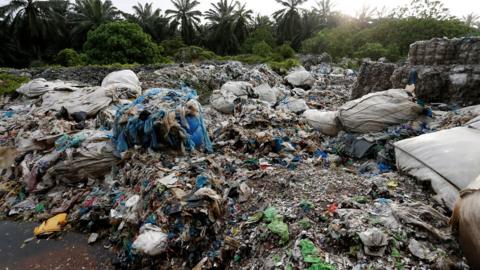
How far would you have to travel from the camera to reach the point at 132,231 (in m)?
2.27

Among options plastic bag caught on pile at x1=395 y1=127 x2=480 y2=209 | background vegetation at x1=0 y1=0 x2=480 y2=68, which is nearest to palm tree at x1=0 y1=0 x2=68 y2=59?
background vegetation at x1=0 y1=0 x2=480 y2=68

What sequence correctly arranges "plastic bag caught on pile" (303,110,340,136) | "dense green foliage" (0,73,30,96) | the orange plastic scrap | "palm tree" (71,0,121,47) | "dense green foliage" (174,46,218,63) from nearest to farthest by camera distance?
the orange plastic scrap < "plastic bag caught on pile" (303,110,340,136) < "dense green foliage" (0,73,30,96) < "dense green foliage" (174,46,218,63) < "palm tree" (71,0,121,47)

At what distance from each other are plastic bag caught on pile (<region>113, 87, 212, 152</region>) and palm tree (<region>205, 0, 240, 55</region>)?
59.7ft

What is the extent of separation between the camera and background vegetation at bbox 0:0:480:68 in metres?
12.2

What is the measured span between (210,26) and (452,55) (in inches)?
779

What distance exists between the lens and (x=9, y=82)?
7.16 meters

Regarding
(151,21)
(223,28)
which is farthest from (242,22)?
(151,21)

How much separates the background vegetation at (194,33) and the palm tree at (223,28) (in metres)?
0.07

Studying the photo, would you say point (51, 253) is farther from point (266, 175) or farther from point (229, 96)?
point (229, 96)

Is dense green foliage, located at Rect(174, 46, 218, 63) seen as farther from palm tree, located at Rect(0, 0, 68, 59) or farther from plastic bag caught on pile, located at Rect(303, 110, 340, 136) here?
plastic bag caught on pile, located at Rect(303, 110, 340, 136)

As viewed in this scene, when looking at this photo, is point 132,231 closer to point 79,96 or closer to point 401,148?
point 401,148

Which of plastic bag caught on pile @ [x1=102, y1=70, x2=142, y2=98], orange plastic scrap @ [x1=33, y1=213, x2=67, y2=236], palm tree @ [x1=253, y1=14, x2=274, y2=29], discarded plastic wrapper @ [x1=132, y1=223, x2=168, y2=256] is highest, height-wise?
palm tree @ [x1=253, y1=14, x2=274, y2=29]

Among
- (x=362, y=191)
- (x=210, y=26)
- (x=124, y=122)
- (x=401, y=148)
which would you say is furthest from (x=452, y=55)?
(x=210, y=26)

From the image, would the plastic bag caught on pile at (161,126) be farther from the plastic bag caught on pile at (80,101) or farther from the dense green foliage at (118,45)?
the dense green foliage at (118,45)
